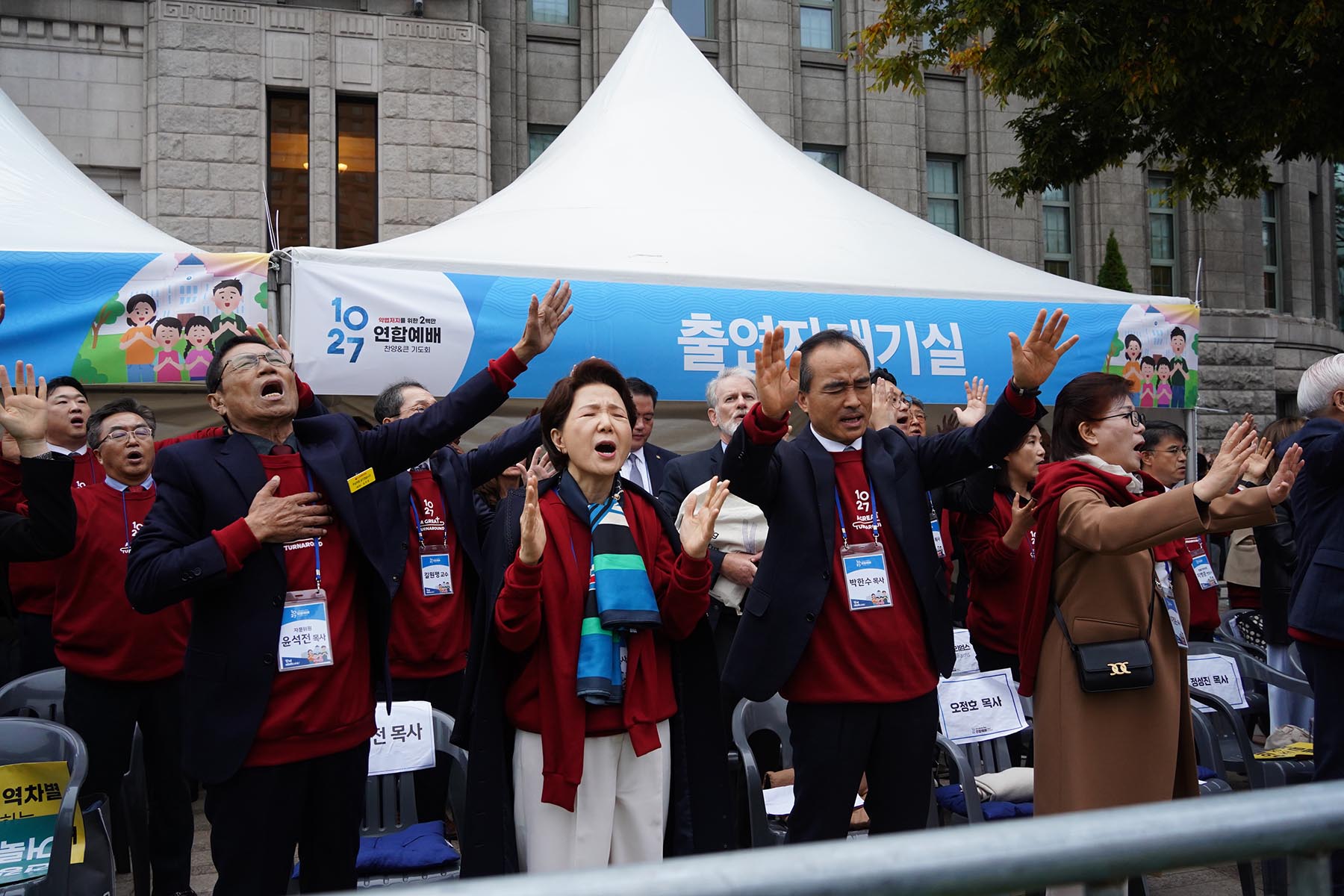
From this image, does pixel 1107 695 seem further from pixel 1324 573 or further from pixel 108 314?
pixel 108 314

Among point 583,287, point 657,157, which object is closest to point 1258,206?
point 657,157

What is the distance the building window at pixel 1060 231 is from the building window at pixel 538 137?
7782mm

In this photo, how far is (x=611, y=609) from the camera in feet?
8.50

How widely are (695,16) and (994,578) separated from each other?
39.9ft

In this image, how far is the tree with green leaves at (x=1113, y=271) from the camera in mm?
15164

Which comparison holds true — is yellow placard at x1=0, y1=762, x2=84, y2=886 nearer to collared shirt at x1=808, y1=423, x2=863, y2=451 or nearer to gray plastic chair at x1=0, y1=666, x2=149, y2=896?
gray plastic chair at x1=0, y1=666, x2=149, y2=896

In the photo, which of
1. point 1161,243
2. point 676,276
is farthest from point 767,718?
point 1161,243

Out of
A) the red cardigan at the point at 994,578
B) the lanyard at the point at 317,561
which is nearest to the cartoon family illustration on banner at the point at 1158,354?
the red cardigan at the point at 994,578

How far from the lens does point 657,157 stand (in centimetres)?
772

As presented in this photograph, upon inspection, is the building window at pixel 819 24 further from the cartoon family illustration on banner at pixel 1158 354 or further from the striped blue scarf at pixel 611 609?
the striped blue scarf at pixel 611 609

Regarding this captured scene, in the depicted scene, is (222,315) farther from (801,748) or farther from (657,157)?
(801,748)

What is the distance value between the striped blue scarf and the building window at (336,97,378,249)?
34.9 ft

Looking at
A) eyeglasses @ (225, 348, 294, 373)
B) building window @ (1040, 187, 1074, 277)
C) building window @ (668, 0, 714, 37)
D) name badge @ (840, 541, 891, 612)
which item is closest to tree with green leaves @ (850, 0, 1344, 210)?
building window @ (668, 0, 714, 37)

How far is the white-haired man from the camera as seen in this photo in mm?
3549
